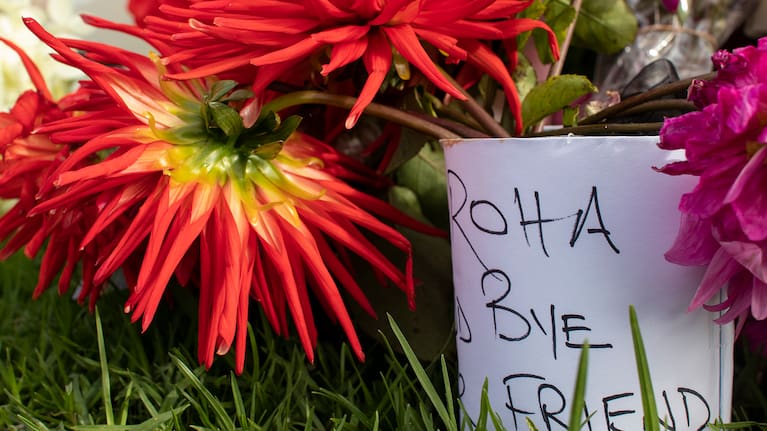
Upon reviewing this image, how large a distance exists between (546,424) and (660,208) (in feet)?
0.28

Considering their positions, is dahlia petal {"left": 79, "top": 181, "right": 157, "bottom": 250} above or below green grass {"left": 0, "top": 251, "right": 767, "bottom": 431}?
above

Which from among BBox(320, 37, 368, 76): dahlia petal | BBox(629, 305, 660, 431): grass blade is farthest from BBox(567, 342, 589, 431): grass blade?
BBox(320, 37, 368, 76): dahlia petal

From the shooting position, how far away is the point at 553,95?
0.27 metres

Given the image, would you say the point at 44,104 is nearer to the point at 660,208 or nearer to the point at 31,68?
the point at 31,68

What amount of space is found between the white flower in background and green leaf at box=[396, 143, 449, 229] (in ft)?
1.81

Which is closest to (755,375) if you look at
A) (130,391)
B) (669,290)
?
(669,290)

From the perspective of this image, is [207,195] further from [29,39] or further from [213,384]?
[29,39]

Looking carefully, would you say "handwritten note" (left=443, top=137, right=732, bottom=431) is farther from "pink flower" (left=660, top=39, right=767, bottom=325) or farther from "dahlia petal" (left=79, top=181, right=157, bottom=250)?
"dahlia petal" (left=79, top=181, right=157, bottom=250)

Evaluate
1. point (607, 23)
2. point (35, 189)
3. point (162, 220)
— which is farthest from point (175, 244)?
point (607, 23)

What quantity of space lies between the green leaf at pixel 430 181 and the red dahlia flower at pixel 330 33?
0.10 meters

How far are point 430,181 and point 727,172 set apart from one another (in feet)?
0.59

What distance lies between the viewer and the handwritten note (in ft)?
0.71

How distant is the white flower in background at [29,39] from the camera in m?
0.77

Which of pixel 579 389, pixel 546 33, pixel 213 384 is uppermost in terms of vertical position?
pixel 546 33
